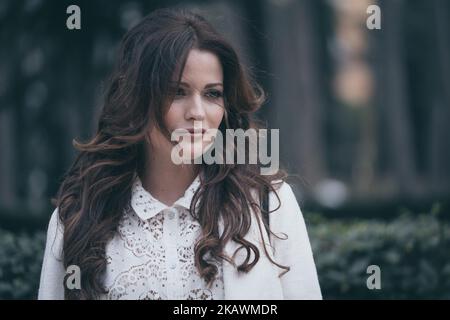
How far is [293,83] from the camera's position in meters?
14.7

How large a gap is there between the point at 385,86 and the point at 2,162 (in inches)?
286

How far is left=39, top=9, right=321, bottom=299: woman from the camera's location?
10.0ft

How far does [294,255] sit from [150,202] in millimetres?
593

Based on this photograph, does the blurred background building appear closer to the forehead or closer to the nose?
the forehead

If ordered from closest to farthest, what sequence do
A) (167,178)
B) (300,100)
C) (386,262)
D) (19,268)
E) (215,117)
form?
(215,117), (167,178), (19,268), (386,262), (300,100)

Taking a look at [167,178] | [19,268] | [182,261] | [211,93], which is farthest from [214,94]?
[19,268]

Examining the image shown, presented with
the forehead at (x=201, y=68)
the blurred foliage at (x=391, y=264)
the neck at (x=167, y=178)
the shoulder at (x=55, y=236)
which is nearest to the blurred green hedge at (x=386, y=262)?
the blurred foliage at (x=391, y=264)

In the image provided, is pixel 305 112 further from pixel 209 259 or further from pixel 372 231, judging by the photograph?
pixel 209 259

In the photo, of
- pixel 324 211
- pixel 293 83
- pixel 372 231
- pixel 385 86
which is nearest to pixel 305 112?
pixel 293 83

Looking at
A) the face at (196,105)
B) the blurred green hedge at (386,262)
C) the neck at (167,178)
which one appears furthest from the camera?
the blurred green hedge at (386,262)

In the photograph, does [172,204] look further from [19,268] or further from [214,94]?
[19,268]

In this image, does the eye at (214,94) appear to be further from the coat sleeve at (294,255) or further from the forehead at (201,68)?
the coat sleeve at (294,255)

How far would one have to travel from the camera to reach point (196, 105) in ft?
10.3

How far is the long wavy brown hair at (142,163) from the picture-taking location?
309 centimetres
